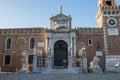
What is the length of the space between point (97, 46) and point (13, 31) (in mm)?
11802

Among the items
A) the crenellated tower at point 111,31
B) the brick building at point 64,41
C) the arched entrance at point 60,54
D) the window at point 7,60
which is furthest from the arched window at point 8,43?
the crenellated tower at point 111,31

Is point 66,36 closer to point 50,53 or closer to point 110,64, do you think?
point 50,53

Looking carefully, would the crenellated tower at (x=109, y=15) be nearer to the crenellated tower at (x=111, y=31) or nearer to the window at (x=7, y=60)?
the crenellated tower at (x=111, y=31)

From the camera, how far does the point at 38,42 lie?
30.4 m

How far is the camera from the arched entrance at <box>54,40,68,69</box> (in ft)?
93.3

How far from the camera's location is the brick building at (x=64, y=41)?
94.7 feet

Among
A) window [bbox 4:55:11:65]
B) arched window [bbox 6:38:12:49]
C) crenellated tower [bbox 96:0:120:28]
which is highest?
crenellated tower [bbox 96:0:120:28]

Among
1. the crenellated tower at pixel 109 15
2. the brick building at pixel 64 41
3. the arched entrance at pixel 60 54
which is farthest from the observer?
the crenellated tower at pixel 109 15

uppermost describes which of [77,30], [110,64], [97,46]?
[77,30]

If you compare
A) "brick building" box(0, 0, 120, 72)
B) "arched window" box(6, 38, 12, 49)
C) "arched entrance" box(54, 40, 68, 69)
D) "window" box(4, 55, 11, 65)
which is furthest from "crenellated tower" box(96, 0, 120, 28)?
"window" box(4, 55, 11, 65)

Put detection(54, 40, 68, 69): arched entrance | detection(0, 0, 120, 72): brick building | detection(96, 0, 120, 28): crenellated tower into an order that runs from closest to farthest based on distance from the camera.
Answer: detection(54, 40, 68, 69): arched entrance < detection(0, 0, 120, 72): brick building < detection(96, 0, 120, 28): crenellated tower

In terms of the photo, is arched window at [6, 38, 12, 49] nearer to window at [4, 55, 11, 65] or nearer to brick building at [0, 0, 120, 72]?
brick building at [0, 0, 120, 72]

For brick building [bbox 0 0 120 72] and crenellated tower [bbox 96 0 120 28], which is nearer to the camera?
brick building [bbox 0 0 120 72]

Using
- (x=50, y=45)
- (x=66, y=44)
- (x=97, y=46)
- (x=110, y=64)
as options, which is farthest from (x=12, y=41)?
(x=110, y=64)
